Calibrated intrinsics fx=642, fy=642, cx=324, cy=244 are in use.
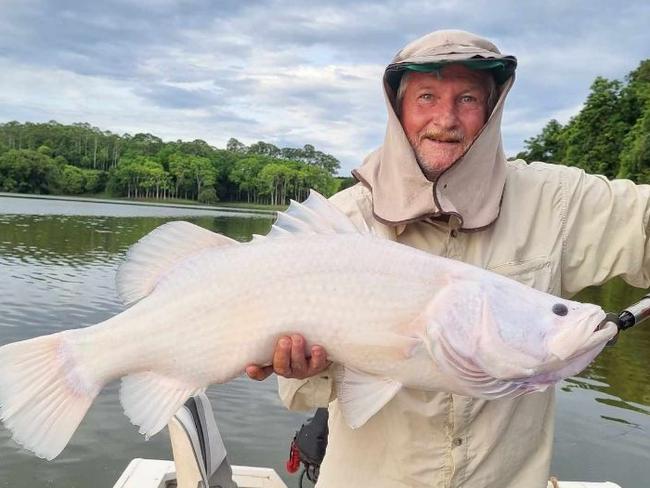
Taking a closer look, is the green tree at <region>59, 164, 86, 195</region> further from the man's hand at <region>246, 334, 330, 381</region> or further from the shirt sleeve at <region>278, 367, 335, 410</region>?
the man's hand at <region>246, 334, 330, 381</region>

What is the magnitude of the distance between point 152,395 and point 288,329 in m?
0.72

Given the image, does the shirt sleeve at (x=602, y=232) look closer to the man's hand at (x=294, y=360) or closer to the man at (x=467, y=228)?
the man at (x=467, y=228)

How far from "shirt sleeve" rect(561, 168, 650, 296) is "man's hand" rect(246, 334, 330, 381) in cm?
145

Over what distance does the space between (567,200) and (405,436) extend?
1504 mm

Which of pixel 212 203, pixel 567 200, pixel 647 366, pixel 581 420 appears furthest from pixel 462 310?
pixel 212 203

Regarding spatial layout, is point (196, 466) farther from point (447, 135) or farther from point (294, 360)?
point (447, 135)

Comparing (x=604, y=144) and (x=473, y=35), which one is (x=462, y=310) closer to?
(x=473, y=35)

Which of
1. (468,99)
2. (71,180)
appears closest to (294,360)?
(468,99)

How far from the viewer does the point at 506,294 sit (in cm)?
279

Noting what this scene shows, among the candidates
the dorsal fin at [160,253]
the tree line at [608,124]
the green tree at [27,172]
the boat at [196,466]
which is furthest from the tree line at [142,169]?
the dorsal fin at [160,253]

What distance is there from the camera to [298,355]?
2.89 metres

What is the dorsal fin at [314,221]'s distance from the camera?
3.08 meters

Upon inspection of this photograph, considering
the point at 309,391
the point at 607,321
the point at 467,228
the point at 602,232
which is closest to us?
the point at 607,321

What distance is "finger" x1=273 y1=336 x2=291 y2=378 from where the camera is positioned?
2.88 m
